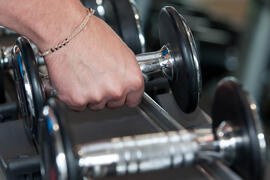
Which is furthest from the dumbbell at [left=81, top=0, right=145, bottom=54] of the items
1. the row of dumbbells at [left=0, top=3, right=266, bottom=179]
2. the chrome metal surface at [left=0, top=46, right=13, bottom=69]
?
the row of dumbbells at [left=0, top=3, right=266, bottom=179]

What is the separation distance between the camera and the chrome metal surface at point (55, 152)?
1.86ft

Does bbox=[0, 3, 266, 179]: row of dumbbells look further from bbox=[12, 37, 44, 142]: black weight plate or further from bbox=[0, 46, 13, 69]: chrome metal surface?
bbox=[0, 46, 13, 69]: chrome metal surface

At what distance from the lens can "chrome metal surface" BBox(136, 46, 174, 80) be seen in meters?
0.89

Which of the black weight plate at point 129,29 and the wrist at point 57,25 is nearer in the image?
the wrist at point 57,25

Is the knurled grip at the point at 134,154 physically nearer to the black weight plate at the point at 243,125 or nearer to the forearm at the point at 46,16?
the black weight plate at the point at 243,125

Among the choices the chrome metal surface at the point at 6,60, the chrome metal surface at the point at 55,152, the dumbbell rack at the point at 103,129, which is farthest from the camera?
the chrome metal surface at the point at 6,60

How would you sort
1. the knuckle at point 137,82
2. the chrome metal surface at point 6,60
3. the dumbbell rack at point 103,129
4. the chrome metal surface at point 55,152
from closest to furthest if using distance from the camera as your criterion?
the chrome metal surface at point 55,152, the dumbbell rack at point 103,129, the knuckle at point 137,82, the chrome metal surface at point 6,60

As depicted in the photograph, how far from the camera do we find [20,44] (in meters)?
0.81

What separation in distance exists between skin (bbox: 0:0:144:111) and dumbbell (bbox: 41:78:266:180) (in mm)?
189

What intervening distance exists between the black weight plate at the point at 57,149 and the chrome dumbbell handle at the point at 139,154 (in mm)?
16

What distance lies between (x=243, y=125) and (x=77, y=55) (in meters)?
0.32

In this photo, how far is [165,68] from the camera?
2.95ft

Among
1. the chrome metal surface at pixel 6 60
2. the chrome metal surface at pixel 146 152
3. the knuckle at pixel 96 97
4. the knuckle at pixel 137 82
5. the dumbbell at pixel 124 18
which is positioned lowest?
the chrome metal surface at pixel 146 152

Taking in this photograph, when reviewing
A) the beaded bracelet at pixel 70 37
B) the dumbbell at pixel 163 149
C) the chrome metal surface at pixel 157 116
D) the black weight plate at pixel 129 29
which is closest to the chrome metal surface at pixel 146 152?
the dumbbell at pixel 163 149
